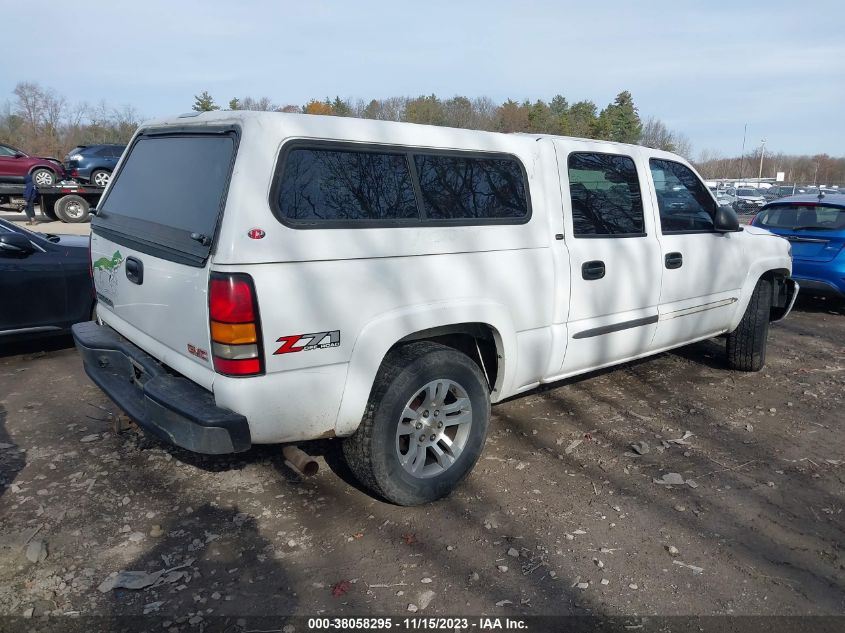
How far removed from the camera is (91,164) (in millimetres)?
18891

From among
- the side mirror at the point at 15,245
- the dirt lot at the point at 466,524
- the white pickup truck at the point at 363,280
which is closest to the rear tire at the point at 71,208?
the side mirror at the point at 15,245

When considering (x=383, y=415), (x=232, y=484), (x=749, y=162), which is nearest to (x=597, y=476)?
(x=383, y=415)

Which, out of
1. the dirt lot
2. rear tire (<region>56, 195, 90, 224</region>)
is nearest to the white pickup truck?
the dirt lot

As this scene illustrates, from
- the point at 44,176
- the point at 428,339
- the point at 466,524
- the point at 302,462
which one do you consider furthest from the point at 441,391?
the point at 44,176

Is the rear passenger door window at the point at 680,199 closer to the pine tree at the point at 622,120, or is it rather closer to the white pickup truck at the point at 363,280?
the white pickup truck at the point at 363,280

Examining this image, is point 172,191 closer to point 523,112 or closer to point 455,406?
point 455,406

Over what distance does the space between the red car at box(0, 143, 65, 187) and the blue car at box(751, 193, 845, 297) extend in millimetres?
19287

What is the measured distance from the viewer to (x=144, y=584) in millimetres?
2727

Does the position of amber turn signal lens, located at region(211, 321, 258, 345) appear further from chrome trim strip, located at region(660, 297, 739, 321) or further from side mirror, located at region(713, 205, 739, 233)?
side mirror, located at region(713, 205, 739, 233)

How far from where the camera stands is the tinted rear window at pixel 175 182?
2.88 meters

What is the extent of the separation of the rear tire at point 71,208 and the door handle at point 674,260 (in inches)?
605

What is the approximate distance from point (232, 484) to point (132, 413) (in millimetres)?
756

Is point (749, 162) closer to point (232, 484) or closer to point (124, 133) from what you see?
point (124, 133)

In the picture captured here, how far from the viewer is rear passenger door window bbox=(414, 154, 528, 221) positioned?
129 inches
